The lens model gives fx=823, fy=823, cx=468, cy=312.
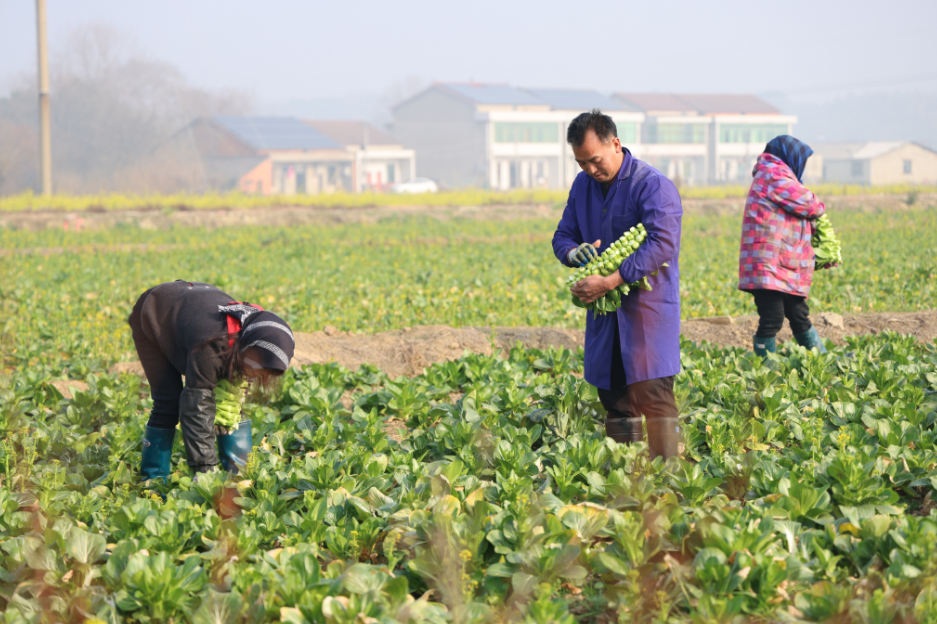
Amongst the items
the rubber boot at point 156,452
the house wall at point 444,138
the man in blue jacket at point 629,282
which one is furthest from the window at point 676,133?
the rubber boot at point 156,452

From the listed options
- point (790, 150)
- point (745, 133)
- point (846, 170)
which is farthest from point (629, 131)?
point (790, 150)

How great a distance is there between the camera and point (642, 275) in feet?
11.3

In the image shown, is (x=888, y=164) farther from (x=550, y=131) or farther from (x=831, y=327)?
(x=831, y=327)

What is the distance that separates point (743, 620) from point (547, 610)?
0.56 meters

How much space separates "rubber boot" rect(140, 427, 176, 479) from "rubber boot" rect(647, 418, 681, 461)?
7.47 ft

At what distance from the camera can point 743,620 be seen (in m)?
2.35

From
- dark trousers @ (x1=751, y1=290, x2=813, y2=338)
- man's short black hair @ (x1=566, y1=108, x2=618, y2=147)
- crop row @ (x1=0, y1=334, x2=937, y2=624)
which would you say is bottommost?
crop row @ (x1=0, y1=334, x2=937, y2=624)

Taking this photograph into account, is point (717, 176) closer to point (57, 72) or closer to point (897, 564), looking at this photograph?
point (57, 72)

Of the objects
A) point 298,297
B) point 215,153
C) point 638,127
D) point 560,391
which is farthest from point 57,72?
point 560,391

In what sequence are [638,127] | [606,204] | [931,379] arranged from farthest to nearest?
[638,127], [931,379], [606,204]

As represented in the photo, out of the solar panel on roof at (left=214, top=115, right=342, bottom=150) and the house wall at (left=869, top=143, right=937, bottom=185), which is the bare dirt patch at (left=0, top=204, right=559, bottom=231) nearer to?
the solar panel on roof at (left=214, top=115, right=342, bottom=150)

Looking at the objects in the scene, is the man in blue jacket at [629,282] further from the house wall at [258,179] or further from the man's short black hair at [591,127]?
the house wall at [258,179]

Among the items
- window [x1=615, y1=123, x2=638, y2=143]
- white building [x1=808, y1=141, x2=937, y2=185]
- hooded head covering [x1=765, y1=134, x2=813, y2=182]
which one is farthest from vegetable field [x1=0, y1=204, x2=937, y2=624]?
white building [x1=808, y1=141, x2=937, y2=185]

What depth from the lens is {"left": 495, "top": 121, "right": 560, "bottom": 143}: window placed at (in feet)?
195
